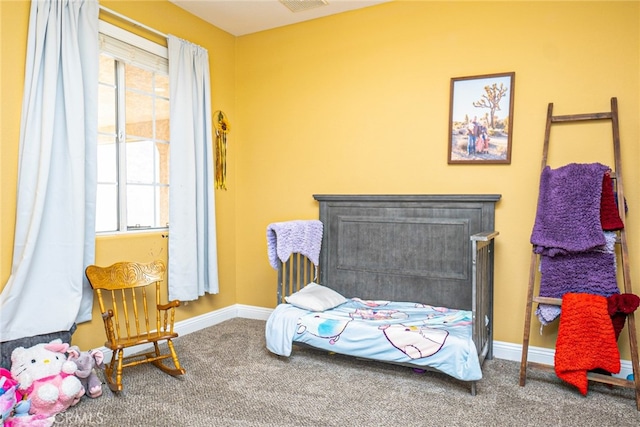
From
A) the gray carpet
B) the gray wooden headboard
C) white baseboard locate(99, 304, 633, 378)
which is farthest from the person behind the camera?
the gray wooden headboard

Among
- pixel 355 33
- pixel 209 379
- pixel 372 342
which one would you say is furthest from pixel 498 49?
pixel 209 379

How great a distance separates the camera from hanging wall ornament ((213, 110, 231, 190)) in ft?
12.2

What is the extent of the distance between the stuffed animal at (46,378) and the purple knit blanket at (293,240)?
4.41 ft

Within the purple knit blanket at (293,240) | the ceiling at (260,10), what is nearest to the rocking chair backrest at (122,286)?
the purple knit blanket at (293,240)

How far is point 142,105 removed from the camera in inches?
123

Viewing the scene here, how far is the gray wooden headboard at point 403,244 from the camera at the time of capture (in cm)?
297

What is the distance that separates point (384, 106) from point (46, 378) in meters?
2.66

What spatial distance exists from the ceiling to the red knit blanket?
7.95 feet

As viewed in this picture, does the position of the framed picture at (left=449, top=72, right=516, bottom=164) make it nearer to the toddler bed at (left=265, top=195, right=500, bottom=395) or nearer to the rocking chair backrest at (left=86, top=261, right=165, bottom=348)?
the toddler bed at (left=265, top=195, right=500, bottom=395)

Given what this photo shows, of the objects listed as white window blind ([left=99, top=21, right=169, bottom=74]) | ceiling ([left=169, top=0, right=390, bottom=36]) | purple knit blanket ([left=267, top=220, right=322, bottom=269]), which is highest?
ceiling ([left=169, top=0, right=390, bottom=36])

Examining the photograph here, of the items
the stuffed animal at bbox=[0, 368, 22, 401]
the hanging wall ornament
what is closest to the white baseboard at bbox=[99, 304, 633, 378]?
the stuffed animal at bbox=[0, 368, 22, 401]

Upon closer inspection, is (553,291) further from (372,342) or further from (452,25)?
(452,25)

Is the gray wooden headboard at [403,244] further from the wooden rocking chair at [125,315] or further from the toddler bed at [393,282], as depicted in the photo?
the wooden rocking chair at [125,315]

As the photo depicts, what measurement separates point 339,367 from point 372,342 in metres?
0.34
